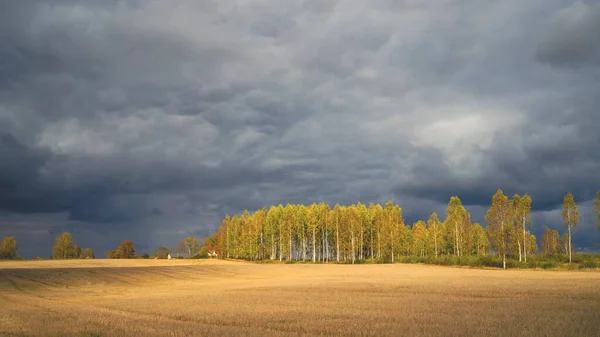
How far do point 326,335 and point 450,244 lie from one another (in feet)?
484

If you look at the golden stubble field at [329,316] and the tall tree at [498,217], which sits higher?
the tall tree at [498,217]

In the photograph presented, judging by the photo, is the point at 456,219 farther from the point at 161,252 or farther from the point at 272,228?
the point at 161,252

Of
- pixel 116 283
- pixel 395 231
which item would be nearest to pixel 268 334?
pixel 116 283

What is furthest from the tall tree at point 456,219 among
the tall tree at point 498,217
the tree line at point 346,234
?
the tall tree at point 498,217

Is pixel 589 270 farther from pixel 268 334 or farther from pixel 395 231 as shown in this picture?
pixel 268 334

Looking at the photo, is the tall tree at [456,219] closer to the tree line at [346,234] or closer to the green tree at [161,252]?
the tree line at [346,234]

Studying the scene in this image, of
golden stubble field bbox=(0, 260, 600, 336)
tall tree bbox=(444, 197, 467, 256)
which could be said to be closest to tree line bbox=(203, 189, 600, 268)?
tall tree bbox=(444, 197, 467, 256)

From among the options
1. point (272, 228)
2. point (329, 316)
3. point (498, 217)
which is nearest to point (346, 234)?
point (272, 228)

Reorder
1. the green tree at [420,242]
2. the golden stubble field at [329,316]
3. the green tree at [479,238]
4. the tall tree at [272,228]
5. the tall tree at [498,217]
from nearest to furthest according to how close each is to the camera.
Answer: the golden stubble field at [329,316]
the tall tree at [498,217]
the tall tree at [272,228]
the green tree at [420,242]
the green tree at [479,238]

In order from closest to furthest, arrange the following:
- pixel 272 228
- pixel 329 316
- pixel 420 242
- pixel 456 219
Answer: pixel 329 316 < pixel 456 219 < pixel 272 228 < pixel 420 242

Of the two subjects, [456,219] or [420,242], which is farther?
[420,242]

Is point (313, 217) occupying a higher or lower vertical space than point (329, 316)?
higher

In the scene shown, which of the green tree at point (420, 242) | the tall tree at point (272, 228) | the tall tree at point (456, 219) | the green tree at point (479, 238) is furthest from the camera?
the green tree at point (479, 238)

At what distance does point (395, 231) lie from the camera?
141 metres
